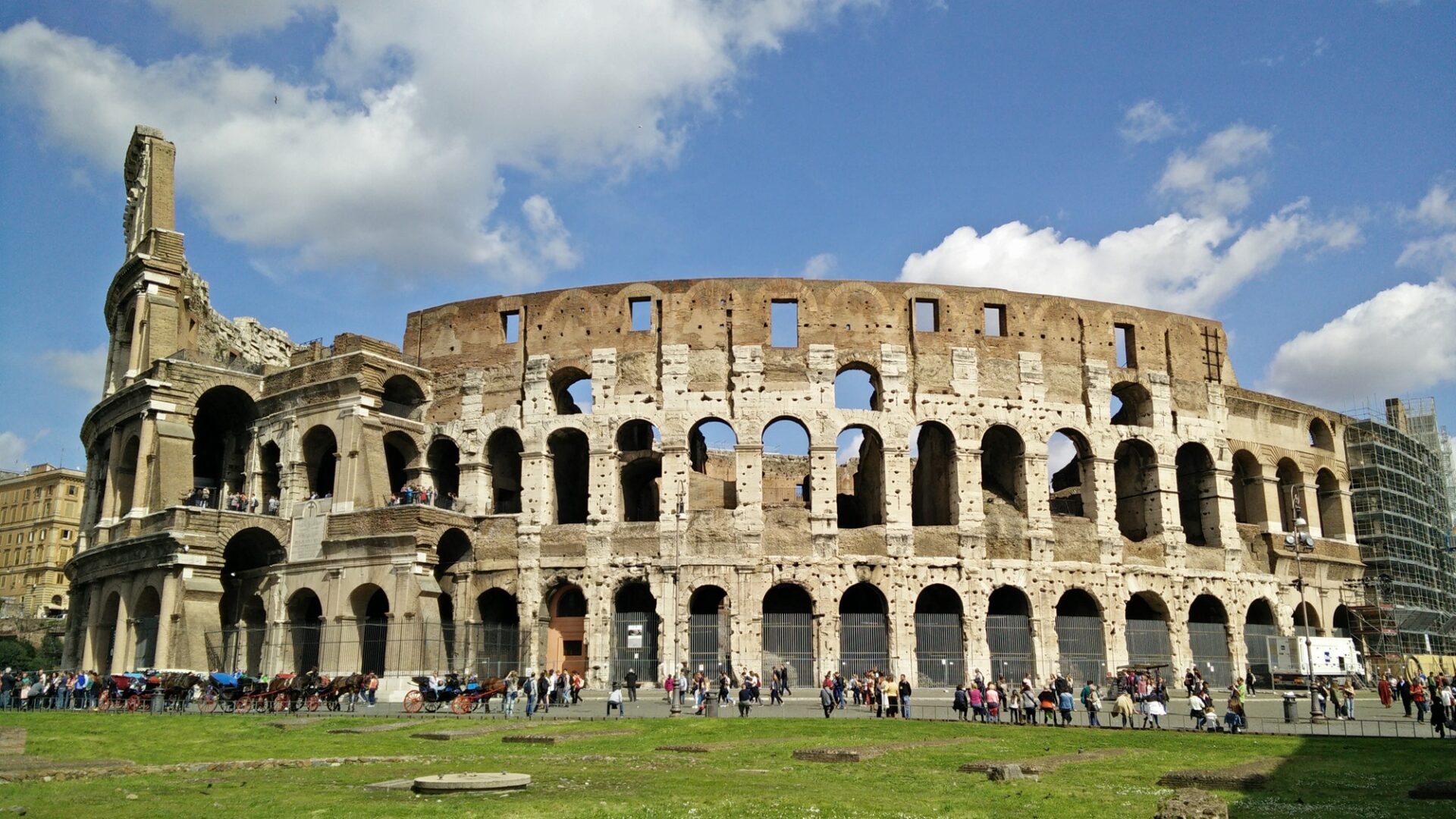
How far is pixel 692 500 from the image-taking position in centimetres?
3681

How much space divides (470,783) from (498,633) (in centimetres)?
2351

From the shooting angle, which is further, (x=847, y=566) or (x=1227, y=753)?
(x=847, y=566)

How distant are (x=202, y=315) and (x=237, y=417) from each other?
4.02 meters

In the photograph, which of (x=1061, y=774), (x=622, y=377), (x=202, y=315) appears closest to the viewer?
(x=1061, y=774)

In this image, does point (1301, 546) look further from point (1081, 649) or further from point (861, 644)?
point (861, 644)

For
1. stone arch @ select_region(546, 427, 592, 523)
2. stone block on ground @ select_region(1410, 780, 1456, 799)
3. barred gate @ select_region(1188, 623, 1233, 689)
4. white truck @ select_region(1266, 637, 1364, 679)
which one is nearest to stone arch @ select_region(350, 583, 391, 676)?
stone arch @ select_region(546, 427, 592, 523)

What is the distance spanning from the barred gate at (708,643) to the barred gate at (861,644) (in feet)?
10.9

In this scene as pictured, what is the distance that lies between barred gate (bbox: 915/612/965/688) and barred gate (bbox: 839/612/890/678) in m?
0.99

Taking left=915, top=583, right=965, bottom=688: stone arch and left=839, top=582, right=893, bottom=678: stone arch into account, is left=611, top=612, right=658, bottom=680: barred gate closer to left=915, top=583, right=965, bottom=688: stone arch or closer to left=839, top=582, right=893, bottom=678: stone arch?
left=839, top=582, right=893, bottom=678: stone arch

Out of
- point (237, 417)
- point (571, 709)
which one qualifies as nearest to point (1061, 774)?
A: point (571, 709)

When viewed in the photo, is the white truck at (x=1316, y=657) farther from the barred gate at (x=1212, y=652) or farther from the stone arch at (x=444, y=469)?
the stone arch at (x=444, y=469)

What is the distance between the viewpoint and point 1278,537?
3928cm

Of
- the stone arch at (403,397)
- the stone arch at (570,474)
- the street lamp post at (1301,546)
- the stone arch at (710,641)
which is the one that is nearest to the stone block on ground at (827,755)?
the stone arch at (710,641)

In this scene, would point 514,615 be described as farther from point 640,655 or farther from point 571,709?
point 571,709
